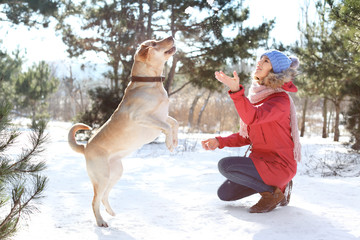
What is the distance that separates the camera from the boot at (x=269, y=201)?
2691mm

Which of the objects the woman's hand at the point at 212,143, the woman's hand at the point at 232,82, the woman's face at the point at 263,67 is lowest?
the woman's hand at the point at 212,143

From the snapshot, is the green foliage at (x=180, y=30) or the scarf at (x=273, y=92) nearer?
the scarf at (x=273, y=92)

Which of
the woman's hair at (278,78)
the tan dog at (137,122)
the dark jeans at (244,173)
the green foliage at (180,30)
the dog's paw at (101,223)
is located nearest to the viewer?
the tan dog at (137,122)

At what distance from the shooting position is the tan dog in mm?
2271

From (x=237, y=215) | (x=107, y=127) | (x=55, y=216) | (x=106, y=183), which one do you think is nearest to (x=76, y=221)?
(x=55, y=216)

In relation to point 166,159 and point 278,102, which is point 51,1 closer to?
point 166,159

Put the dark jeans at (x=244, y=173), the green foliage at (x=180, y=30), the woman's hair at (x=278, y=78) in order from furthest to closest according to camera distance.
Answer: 1. the green foliage at (x=180, y=30)
2. the dark jeans at (x=244, y=173)
3. the woman's hair at (x=278, y=78)

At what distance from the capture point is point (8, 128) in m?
2.03

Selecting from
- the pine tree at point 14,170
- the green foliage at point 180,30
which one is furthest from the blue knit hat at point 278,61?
the green foliage at point 180,30

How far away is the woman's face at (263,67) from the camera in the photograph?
2.71 meters

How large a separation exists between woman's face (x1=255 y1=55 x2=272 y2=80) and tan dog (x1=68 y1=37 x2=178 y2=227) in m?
0.84

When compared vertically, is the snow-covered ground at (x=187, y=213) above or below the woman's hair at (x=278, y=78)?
below

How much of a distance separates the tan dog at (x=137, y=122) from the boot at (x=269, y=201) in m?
0.91

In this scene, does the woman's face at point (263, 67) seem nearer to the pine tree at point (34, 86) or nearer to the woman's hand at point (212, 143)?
the woman's hand at point (212, 143)
